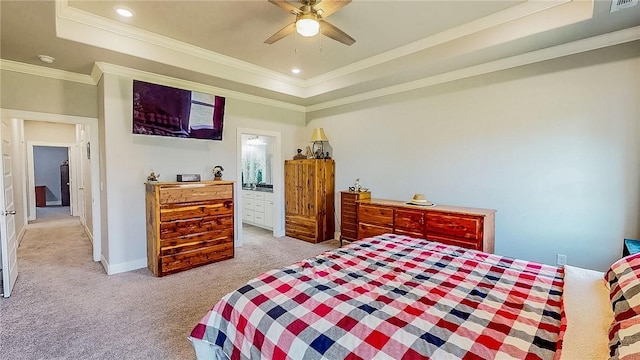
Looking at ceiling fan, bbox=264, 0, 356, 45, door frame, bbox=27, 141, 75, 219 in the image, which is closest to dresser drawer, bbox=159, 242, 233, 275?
ceiling fan, bbox=264, 0, 356, 45

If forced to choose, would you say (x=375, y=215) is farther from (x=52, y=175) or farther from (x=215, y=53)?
(x=52, y=175)

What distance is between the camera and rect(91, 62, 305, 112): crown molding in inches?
140

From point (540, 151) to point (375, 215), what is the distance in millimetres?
2104

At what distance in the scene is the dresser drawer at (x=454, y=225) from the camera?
10.6ft

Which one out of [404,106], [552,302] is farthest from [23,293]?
[404,106]

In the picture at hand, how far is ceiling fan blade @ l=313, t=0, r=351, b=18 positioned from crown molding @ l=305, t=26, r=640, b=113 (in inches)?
87.2

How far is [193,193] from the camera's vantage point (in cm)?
382

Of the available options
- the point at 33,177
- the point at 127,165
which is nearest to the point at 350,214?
the point at 127,165

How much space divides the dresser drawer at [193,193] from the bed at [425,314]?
2.45 m

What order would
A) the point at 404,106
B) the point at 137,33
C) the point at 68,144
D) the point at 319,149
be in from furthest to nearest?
1. the point at 68,144
2. the point at 319,149
3. the point at 404,106
4. the point at 137,33

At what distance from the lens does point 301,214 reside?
5.36m

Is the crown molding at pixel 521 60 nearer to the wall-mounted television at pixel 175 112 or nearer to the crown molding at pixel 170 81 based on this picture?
the crown molding at pixel 170 81

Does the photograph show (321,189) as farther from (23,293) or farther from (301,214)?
(23,293)

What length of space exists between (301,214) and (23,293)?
3685 mm
